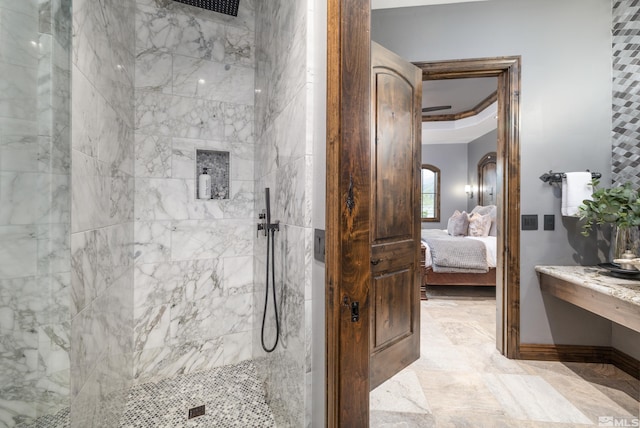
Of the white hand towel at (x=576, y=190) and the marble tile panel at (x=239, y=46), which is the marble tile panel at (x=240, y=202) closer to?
the marble tile panel at (x=239, y=46)

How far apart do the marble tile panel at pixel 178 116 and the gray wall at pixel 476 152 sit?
602 cm

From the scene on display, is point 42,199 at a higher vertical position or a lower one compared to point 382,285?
higher

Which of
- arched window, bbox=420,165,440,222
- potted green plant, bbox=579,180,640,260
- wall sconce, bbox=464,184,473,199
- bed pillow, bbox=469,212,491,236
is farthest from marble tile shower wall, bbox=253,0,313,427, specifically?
wall sconce, bbox=464,184,473,199

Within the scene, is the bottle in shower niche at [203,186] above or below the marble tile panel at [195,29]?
below

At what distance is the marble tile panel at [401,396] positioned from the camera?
5.94 feet

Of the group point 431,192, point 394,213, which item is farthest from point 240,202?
point 431,192

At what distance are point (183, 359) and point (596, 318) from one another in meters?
3.25

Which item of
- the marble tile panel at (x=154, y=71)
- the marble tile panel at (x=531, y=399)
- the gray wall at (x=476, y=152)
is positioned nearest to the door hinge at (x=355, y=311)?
the marble tile panel at (x=531, y=399)

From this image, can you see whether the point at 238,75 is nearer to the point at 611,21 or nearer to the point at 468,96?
the point at 611,21

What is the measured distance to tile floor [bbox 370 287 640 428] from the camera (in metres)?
1.69

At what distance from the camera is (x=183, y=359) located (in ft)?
7.12

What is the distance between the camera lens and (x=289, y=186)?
1.43m

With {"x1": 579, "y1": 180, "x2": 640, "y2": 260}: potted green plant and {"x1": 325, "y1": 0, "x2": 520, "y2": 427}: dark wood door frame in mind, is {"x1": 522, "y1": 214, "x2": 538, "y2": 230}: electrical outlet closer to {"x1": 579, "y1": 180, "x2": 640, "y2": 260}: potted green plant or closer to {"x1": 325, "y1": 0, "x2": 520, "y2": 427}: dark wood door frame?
{"x1": 579, "y1": 180, "x2": 640, "y2": 260}: potted green plant

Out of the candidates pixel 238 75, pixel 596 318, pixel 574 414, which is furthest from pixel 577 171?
pixel 238 75
